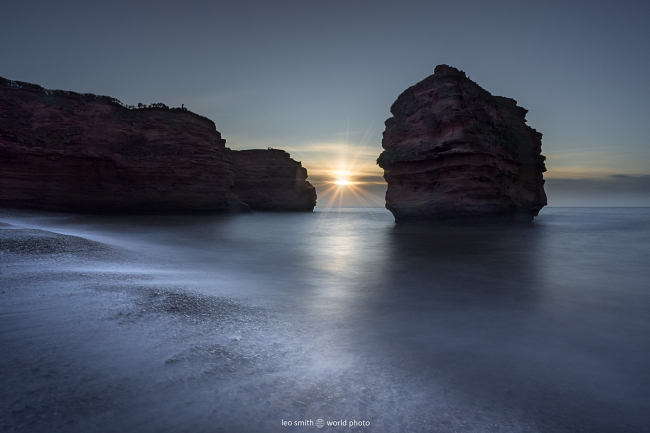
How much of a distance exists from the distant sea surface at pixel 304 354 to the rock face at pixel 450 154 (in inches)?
630

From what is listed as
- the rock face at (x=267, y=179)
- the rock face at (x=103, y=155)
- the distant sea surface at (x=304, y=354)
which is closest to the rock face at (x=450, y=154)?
the distant sea surface at (x=304, y=354)

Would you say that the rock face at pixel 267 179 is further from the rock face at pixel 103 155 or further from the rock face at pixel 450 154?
the rock face at pixel 450 154

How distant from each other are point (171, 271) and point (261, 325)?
343 cm

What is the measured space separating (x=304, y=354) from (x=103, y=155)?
27.5 metres

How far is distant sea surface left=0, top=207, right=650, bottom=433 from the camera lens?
68.5 inches

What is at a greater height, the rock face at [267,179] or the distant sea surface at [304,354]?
the rock face at [267,179]

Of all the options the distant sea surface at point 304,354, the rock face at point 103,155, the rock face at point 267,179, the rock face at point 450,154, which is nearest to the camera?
the distant sea surface at point 304,354

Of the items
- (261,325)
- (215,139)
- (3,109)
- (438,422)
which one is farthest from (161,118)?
(438,422)

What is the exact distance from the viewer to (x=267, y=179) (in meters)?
52.1

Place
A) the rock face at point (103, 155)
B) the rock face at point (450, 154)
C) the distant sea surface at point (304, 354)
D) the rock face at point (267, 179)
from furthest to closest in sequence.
Result: the rock face at point (267, 179), the rock face at point (103, 155), the rock face at point (450, 154), the distant sea surface at point (304, 354)

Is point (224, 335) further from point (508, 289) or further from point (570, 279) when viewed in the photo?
point (570, 279)

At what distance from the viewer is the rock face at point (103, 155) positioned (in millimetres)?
20641

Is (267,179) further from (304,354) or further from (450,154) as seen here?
(304,354)

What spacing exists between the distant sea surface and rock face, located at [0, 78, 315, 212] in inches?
840
